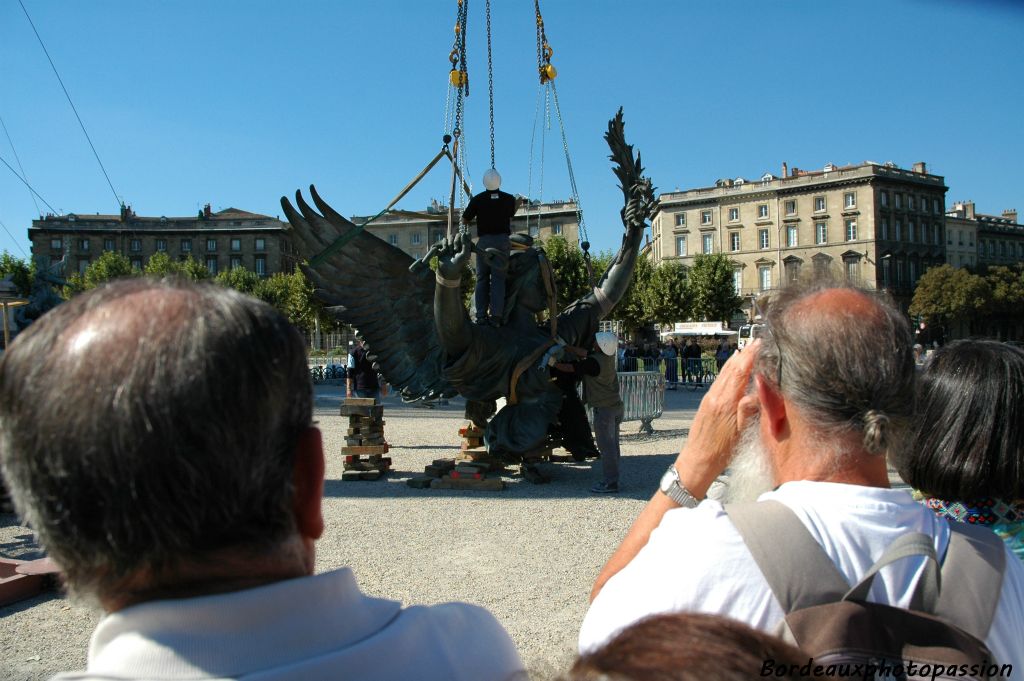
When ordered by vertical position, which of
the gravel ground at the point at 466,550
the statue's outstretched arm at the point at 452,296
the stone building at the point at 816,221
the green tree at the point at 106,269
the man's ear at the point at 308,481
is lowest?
the gravel ground at the point at 466,550

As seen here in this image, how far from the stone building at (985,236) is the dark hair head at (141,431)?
3342 inches

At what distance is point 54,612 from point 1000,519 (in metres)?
4.66

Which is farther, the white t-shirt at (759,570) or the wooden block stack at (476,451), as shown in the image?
the wooden block stack at (476,451)

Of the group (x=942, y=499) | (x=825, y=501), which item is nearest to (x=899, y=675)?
(x=825, y=501)

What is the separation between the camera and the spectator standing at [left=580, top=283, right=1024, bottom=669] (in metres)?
1.19

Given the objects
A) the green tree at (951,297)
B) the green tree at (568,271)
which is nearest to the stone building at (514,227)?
the green tree at (568,271)

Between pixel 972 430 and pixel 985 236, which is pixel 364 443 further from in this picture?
pixel 985 236

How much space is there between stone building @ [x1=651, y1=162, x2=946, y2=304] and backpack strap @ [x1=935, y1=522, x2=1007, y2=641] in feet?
205

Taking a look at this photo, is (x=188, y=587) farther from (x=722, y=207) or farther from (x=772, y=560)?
(x=722, y=207)

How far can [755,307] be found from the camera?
180cm

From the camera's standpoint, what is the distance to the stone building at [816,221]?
204 feet

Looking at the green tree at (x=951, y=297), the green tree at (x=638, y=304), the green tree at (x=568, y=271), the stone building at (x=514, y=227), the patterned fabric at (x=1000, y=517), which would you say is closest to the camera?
the patterned fabric at (x=1000, y=517)

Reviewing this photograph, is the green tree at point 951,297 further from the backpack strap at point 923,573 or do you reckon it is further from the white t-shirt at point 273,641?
the white t-shirt at point 273,641

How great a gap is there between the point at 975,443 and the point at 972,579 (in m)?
0.78
